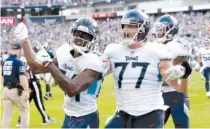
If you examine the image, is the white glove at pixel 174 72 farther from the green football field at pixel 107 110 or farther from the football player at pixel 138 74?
the green football field at pixel 107 110

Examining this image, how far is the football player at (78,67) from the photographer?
3.95m

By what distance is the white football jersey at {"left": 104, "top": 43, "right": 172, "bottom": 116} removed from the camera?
14.5 feet

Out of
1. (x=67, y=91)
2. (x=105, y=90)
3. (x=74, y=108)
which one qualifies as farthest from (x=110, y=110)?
(x=67, y=91)

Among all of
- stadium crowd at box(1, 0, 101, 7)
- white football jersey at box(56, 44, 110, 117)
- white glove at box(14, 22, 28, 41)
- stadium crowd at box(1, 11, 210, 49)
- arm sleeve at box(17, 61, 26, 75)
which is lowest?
stadium crowd at box(1, 11, 210, 49)

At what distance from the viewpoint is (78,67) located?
447 cm

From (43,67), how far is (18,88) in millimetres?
4535

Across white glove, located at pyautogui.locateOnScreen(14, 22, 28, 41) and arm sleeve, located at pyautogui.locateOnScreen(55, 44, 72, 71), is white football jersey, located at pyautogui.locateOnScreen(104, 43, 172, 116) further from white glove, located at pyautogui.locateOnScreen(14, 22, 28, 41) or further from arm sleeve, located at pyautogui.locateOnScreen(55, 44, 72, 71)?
white glove, located at pyautogui.locateOnScreen(14, 22, 28, 41)

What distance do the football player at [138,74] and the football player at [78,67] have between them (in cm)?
19

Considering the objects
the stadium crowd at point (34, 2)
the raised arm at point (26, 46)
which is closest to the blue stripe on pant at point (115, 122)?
the raised arm at point (26, 46)

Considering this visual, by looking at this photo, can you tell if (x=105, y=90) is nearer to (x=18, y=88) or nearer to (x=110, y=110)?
(x=110, y=110)

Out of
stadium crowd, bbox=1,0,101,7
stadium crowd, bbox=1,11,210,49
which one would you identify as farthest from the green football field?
stadium crowd, bbox=1,0,101,7

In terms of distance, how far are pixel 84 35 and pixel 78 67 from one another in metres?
0.30

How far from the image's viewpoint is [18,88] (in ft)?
27.7

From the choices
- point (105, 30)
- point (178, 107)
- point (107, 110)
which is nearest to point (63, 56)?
point (178, 107)
